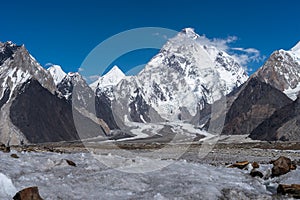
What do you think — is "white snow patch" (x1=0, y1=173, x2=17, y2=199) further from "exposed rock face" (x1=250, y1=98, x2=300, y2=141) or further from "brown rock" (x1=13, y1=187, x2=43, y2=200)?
"exposed rock face" (x1=250, y1=98, x2=300, y2=141)

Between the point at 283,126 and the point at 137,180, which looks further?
the point at 283,126

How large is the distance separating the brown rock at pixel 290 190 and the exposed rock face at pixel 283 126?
477ft

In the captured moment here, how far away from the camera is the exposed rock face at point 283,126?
161625 millimetres

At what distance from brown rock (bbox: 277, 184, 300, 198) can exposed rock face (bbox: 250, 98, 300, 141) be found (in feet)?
477

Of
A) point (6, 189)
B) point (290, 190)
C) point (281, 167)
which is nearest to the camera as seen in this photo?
point (6, 189)

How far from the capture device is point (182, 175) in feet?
72.1

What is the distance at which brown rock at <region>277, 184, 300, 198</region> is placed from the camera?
57.4ft

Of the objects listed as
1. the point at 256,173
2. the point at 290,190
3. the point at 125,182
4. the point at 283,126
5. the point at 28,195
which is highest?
the point at 283,126

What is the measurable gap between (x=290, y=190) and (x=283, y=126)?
6544 inches

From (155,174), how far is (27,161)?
30.3 feet

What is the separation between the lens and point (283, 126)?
17438 cm

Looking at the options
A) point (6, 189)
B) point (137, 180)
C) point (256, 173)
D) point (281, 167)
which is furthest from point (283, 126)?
point (6, 189)

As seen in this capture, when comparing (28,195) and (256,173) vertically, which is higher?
(256,173)

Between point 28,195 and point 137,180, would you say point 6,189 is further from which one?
point 137,180
